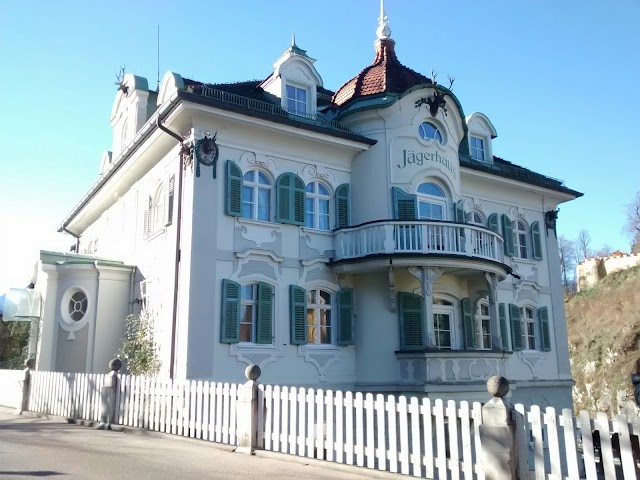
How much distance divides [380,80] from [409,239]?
573 cm

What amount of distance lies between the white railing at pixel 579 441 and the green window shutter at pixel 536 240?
16029 millimetres

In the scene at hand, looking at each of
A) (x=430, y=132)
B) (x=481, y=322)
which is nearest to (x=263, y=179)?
(x=430, y=132)

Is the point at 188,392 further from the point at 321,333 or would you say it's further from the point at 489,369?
the point at 489,369

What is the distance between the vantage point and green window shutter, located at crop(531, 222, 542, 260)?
22547mm

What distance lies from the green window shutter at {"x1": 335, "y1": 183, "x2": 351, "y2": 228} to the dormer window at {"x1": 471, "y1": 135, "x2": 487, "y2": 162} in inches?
278

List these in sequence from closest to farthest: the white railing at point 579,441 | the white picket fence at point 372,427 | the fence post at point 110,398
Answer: the white railing at point 579,441 → the white picket fence at point 372,427 → the fence post at point 110,398


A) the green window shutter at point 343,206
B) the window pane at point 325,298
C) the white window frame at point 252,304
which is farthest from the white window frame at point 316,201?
the white window frame at point 252,304

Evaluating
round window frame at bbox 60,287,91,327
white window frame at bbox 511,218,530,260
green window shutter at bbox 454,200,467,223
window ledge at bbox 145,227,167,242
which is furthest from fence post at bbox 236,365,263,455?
white window frame at bbox 511,218,530,260

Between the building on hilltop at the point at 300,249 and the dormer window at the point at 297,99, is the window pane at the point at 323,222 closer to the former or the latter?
the building on hilltop at the point at 300,249

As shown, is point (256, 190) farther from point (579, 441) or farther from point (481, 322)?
point (579, 441)

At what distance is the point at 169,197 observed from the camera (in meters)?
16.5

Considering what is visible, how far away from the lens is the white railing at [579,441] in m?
6.23

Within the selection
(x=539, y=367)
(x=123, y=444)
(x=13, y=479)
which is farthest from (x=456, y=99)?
(x=13, y=479)

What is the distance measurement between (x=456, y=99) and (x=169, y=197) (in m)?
9.48
